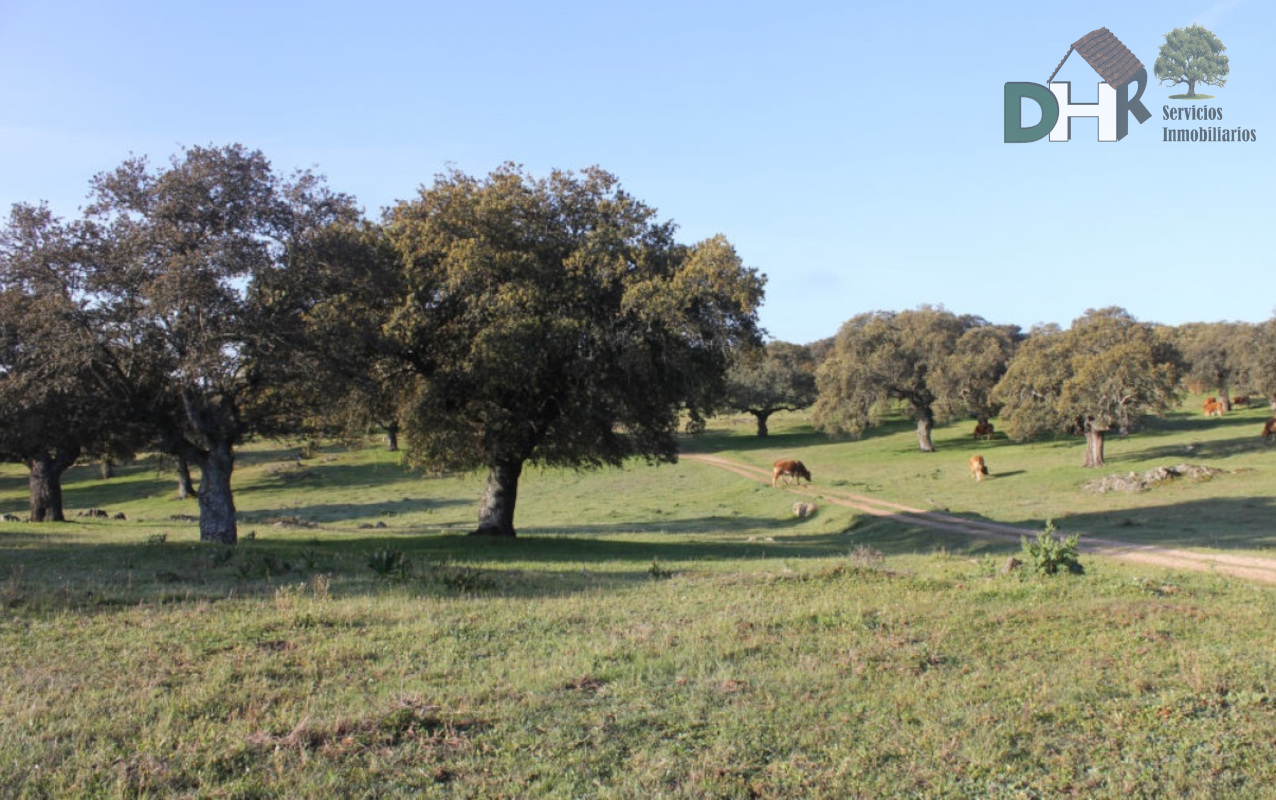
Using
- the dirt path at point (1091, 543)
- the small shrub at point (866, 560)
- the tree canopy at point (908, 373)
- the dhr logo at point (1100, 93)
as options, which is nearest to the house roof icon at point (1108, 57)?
the dhr logo at point (1100, 93)

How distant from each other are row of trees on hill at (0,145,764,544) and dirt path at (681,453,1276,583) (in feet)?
32.3

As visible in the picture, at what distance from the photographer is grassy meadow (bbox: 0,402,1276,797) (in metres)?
5.43

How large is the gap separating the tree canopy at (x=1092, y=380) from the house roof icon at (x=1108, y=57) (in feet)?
82.1

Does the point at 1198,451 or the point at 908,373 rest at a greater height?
the point at 908,373

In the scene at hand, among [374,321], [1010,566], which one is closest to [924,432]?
[374,321]

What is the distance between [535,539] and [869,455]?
4382 centimetres

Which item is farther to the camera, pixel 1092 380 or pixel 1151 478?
pixel 1092 380

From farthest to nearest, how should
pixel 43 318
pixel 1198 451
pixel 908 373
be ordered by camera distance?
pixel 908 373 → pixel 1198 451 → pixel 43 318

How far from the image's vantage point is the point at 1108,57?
2262cm

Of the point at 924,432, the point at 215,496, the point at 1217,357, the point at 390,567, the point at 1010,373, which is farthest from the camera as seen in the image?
the point at 1217,357

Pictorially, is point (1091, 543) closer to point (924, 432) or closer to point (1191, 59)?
point (1191, 59)

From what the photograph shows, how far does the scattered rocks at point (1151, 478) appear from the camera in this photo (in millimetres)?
36938

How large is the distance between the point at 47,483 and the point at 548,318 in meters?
22.6

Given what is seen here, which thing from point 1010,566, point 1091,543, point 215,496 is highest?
point 215,496
